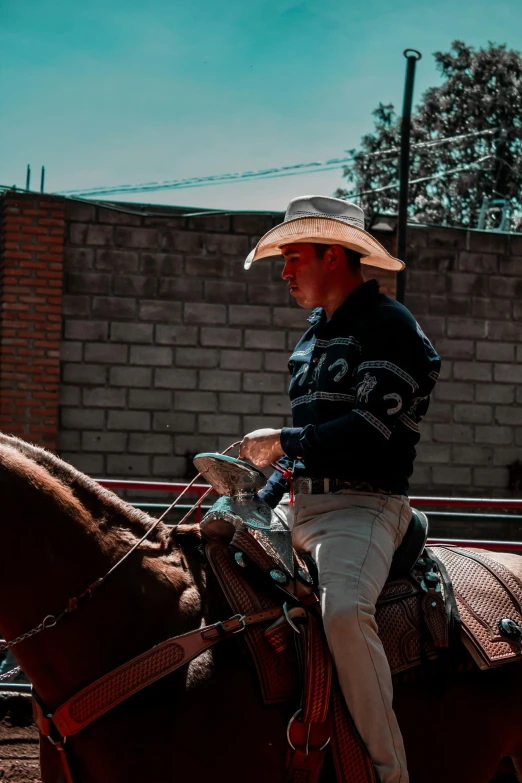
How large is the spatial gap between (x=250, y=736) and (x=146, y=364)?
7.56 meters

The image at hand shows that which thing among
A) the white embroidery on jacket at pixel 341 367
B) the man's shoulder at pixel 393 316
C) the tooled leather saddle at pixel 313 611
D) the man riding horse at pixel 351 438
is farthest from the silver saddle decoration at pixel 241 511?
the man's shoulder at pixel 393 316

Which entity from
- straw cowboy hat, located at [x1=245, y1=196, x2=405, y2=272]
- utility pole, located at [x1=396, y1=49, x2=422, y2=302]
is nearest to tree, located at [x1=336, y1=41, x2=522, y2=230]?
utility pole, located at [x1=396, y1=49, x2=422, y2=302]

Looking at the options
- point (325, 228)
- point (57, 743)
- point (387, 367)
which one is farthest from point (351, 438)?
point (57, 743)

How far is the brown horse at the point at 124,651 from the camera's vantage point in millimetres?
2391

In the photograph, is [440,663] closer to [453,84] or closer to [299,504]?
[299,504]

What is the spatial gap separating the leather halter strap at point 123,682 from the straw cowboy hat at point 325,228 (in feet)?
4.65

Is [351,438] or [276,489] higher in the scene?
[351,438]

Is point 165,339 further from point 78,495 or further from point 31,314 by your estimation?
point 78,495

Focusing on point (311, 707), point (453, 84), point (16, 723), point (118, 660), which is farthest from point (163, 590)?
point (453, 84)

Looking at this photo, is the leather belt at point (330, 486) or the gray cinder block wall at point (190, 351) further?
the gray cinder block wall at point (190, 351)

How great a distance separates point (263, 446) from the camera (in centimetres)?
287

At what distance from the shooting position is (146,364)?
978 cm

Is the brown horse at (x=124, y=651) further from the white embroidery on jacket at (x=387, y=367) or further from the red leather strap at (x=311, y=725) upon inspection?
the white embroidery on jacket at (x=387, y=367)

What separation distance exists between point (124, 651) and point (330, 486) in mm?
880
